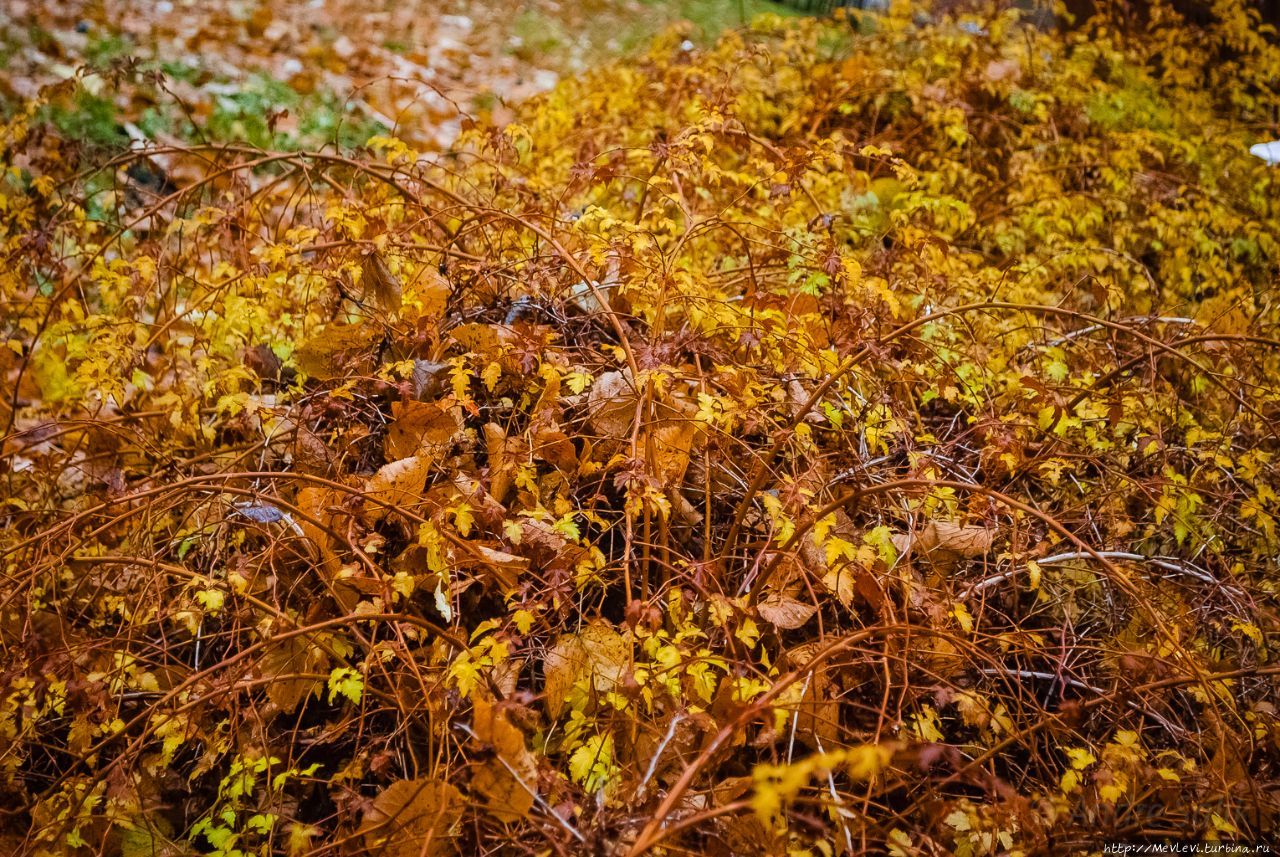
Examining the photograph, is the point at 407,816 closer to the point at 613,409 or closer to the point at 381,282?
the point at 613,409

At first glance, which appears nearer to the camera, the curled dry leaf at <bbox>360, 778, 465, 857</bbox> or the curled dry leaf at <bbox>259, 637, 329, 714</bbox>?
the curled dry leaf at <bbox>360, 778, 465, 857</bbox>

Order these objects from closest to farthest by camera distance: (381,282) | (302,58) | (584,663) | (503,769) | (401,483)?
(503,769), (584,663), (401,483), (381,282), (302,58)

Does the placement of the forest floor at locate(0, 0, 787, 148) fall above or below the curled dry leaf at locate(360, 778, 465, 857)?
above

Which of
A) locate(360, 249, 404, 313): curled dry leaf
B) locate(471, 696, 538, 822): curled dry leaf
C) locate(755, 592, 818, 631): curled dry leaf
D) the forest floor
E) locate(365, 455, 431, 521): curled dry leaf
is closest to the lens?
locate(471, 696, 538, 822): curled dry leaf

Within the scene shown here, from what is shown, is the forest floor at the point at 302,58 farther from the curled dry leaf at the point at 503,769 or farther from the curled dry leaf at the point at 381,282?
the curled dry leaf at the point at 503,769

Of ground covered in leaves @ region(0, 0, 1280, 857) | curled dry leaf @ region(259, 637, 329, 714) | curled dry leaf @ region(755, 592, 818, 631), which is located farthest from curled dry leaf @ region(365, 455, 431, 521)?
curled dry leaf @ region(755, 592, 818, 631)

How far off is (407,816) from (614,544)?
0.84 metres

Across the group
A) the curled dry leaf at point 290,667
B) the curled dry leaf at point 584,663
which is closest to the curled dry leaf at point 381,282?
the curled dry leaf at point 290,667

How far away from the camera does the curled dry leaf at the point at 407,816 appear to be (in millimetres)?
1462

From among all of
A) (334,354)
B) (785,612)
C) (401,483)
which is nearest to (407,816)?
(401,483)

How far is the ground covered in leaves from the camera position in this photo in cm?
159

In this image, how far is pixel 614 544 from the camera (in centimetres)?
208

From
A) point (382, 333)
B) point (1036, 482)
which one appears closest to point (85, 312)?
point (382, 333)

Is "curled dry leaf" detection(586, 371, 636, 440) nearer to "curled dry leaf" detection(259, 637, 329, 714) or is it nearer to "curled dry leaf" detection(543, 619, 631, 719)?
"curled dry leaf" detection(543, 619, 631, 719)
